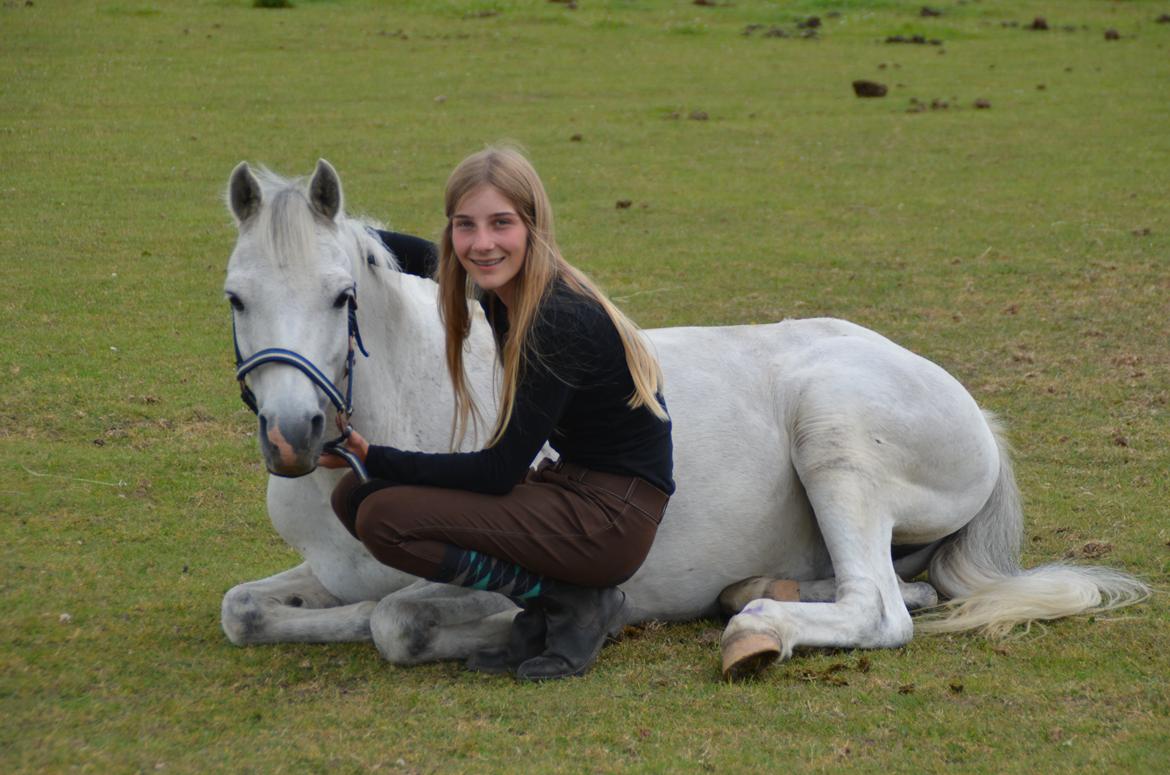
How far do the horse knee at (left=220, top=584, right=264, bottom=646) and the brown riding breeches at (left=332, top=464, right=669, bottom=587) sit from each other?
55 centimetres

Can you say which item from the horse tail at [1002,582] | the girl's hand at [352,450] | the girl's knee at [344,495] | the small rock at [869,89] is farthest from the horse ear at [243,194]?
the small rock at [869,89]

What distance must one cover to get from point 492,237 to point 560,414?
62 cm

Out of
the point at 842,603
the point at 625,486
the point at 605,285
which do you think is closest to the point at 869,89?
the point at 605,285

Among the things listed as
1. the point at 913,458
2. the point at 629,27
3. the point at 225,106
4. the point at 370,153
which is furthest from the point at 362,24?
the point at 913,458

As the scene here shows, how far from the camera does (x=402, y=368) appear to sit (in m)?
4.98

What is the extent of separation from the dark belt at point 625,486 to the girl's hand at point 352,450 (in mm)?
705

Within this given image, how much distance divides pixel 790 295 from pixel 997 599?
617cm

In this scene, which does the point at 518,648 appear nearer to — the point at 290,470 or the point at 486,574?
the point at 486,574

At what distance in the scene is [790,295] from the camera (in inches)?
443

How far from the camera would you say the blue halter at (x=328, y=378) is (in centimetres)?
409

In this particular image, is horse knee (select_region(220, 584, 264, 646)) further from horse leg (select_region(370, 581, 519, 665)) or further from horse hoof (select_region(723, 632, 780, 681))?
horse hoof (select_region(723, 632, 780, 681))

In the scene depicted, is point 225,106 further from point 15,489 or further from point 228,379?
point 15,489

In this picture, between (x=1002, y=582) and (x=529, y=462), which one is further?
(x=1002, y=582)

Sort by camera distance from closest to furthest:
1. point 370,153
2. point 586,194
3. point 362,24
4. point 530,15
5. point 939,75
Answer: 1. point 586,194
2. point 370,153
3. point 939,75
4. point 362,24
5. point 530,15
